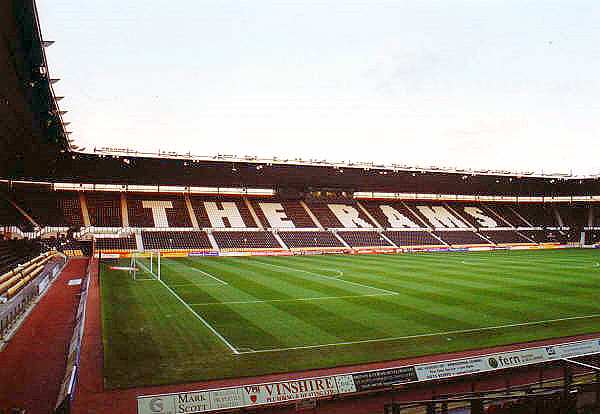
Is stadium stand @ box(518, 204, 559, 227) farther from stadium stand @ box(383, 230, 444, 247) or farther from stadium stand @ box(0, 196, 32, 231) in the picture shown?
stadium stand @ box(0, 196, 32, 231)

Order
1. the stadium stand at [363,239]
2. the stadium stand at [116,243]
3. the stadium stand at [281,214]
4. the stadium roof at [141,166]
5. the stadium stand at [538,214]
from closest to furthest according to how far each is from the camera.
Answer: the stadium roof at [141,166]
the stadium stand at [116,243]
the stadium stand at [363,239]
the stadium stand at [281,214]
the stadium stand at [538,214]

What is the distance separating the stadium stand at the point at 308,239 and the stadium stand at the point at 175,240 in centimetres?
871

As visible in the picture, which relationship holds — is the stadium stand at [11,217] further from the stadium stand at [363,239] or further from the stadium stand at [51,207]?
the stadium stand at [363,239]

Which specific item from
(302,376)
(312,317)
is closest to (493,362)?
(302,376)

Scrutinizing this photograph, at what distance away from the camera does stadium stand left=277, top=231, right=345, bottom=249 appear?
50.8m

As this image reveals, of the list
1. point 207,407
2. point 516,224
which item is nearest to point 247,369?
point 207,407

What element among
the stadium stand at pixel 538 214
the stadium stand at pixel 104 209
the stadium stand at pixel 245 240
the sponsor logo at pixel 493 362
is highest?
the stadium stand at pixel 104 209

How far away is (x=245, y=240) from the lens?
49.5 metres

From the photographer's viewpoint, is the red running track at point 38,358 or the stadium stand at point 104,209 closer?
the red running track at point 38,358

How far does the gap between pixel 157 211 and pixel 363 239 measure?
23.4 meters

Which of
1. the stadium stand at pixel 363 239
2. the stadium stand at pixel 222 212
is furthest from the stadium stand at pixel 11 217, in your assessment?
the stadium stand at pixel 363 239

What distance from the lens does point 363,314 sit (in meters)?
17.9

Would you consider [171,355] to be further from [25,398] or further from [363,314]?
[363,314]

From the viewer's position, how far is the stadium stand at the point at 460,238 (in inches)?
2243
